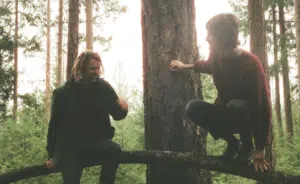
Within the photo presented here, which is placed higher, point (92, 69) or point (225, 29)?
point (225, 29)

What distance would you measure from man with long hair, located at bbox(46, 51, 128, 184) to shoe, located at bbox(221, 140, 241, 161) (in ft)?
3.64

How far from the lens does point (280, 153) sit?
12.2 m

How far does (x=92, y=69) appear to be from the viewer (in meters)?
3.14

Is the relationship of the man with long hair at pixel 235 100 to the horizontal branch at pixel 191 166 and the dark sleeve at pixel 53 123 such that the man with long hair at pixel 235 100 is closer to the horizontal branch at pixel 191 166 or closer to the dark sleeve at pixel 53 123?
the horizontal branch at pixel 191 166

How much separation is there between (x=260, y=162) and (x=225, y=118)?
1.56 ft

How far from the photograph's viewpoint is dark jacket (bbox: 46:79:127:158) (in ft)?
10.6

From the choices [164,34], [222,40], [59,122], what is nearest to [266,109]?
[222,40]

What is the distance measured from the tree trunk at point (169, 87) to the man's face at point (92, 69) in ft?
1.68

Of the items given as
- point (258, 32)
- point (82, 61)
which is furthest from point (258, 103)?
point (258, 32)

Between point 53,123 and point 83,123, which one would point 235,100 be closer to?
point 83,123

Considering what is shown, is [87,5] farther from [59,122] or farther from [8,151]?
[59,122]

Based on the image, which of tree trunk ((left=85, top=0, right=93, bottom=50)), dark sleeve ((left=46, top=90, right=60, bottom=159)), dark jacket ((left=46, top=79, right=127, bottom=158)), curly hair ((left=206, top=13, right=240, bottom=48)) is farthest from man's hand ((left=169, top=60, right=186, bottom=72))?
tree trunk ((left=85, top=0, right=93, bottom=50))

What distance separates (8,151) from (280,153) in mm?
9907

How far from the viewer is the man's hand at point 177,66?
300cm
